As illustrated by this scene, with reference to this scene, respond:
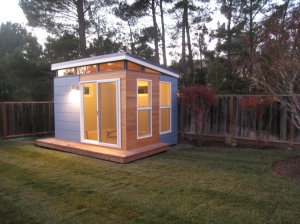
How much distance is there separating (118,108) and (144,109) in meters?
0.79

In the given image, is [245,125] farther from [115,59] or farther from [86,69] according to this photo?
[86,69]

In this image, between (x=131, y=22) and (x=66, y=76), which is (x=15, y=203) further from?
(x=131, y=22)

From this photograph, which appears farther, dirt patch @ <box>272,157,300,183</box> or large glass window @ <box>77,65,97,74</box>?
large glass window @ <box>77,65,97,74</box>

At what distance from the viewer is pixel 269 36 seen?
4895 millimetres

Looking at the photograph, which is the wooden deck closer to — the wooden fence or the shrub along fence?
the shrub along fence

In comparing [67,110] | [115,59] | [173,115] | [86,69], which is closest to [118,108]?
[115,59]

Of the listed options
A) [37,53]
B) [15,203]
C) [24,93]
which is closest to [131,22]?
[37,53]

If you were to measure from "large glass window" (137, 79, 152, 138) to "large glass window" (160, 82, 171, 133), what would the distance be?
676 millimetres

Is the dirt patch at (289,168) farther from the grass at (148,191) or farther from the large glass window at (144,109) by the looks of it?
the large glass window at (144,109)

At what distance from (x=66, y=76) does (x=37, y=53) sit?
742 centimetres

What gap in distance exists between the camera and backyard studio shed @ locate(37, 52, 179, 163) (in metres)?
5.39

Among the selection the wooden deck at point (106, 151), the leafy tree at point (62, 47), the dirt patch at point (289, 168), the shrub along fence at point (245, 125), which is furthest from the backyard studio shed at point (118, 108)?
the leafy tree at point (62, 47)

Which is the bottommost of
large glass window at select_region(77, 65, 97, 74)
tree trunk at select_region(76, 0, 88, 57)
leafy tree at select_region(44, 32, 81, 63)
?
large glass window at select_region(77, 65, 97, 74)

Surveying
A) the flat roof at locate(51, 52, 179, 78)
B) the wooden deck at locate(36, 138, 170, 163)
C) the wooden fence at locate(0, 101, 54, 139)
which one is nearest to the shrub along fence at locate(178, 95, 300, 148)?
the flat roof at locate(51, 52, 179, 78)
